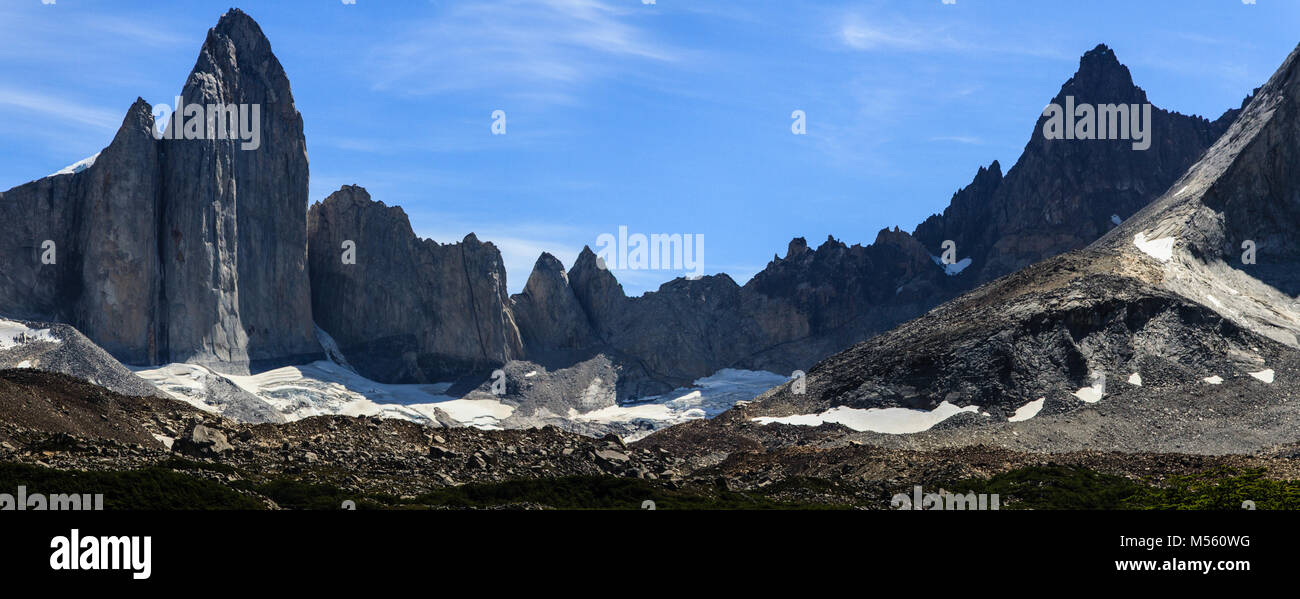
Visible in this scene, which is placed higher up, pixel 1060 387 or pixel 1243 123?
pixel 1243 123

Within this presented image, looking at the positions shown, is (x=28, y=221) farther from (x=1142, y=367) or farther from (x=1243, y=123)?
(x=1243, y=123)

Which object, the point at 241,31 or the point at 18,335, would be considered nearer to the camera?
the point at 18,335

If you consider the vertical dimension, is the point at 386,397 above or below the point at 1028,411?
below

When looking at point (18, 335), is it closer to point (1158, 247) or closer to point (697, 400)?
point (697, 400)

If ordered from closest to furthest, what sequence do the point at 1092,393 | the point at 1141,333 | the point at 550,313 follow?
the point at 1092,393
the point at 1141,333
the point at 550,313

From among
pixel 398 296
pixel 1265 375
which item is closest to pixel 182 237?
pixel 398 296
